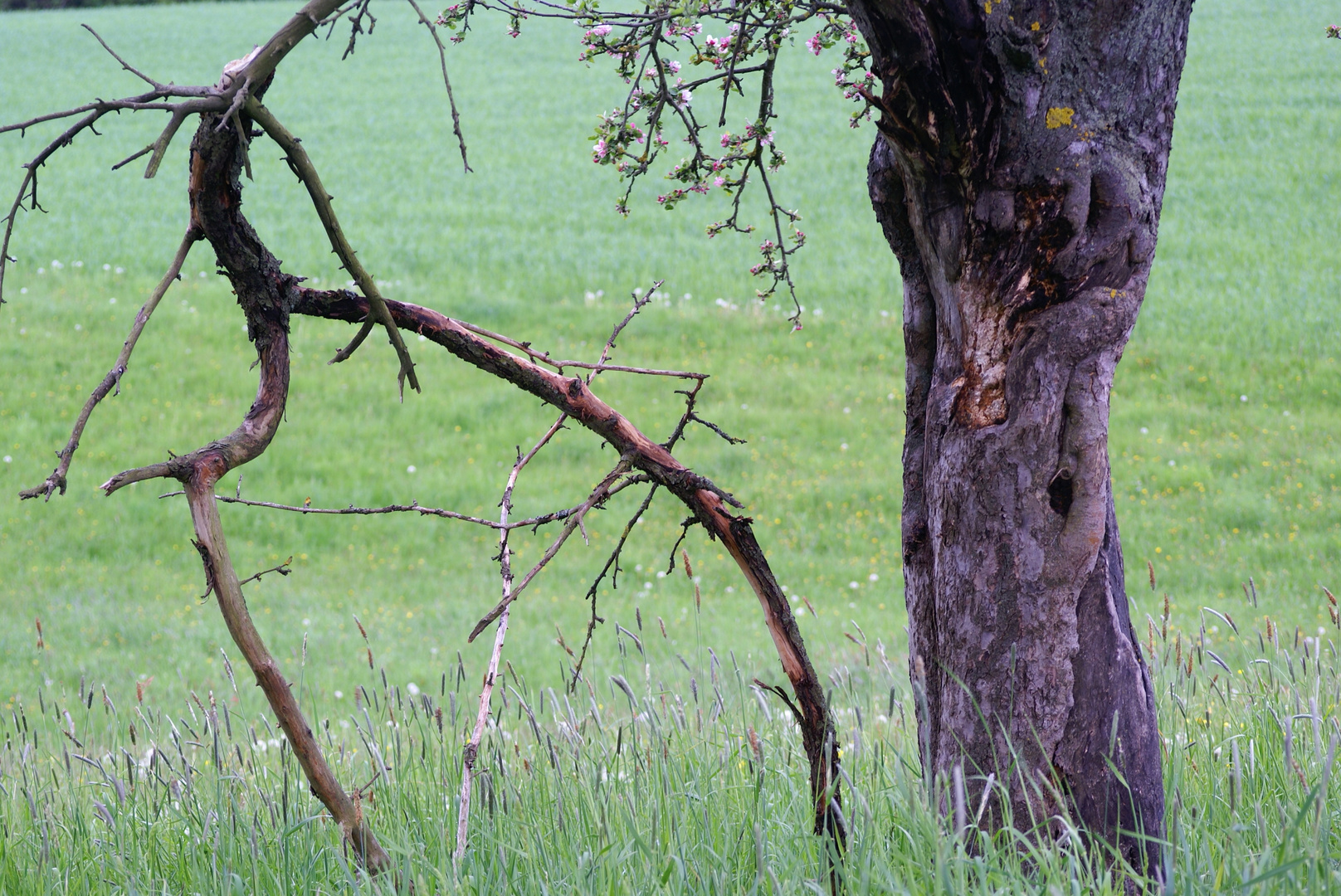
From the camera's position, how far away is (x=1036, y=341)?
2129mm

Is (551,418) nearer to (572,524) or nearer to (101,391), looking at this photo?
(572,524)

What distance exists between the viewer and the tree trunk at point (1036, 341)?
2.07m

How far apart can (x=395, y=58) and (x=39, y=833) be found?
1250 inches

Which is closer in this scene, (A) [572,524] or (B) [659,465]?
(A) [572,524]

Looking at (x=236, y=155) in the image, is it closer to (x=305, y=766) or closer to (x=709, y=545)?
(x=305, y=766)

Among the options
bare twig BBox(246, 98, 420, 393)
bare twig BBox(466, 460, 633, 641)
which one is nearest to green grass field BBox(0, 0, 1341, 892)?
bare twig BBox(466, 460, 633, 641)

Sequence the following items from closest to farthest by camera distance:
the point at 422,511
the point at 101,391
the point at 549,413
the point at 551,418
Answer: the point at 101,391
the point at 422,511
the point at 551,418
the point at 549,413

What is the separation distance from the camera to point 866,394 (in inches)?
448

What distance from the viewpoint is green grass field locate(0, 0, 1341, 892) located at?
24.7 feet

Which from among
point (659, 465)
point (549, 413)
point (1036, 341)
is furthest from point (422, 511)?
point (549, 413)

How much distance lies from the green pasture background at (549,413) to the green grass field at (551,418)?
5 centimetres

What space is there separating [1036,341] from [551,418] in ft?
29.2

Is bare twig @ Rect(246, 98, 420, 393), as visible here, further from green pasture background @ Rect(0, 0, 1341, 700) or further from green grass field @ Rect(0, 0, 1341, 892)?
green pasture background @ Rect(0, 0, 1341, 700)

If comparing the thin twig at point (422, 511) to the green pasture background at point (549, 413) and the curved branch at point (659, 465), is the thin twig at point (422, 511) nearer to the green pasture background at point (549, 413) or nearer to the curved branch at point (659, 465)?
the curved branch at point (659, 465)
